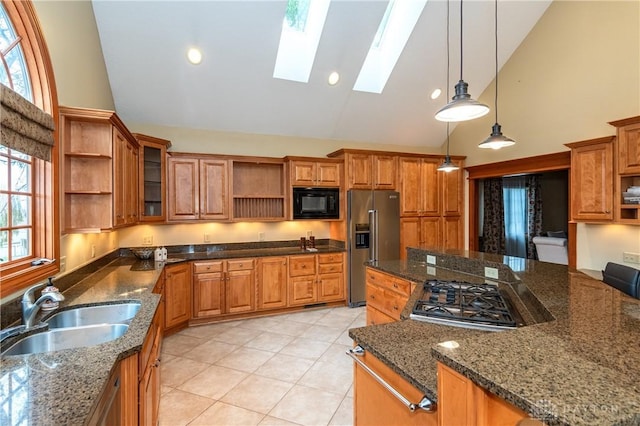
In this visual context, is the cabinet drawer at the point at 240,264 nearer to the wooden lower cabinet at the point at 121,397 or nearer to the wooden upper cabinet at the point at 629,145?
the wooden lower cabinet at the point at 121,397

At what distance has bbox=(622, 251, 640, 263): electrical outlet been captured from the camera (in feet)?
11.5

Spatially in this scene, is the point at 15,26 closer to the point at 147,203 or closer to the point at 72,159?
the point at 72,159

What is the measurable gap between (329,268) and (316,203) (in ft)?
3.37

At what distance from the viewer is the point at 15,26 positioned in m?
1.92

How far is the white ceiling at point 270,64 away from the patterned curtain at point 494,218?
3073 mm

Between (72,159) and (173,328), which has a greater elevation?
(72,159)

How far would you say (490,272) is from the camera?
8.64 feet

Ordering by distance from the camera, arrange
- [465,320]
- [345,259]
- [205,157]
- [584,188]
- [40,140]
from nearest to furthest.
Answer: [465,320] → [40,140] → [584,188] → [205,157] → [345,259]

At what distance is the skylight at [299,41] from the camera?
4.17m

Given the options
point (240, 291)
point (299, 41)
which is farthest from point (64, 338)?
point (299, 41)

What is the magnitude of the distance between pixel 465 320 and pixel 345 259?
10.8 ft

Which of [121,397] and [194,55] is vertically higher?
[194,55]

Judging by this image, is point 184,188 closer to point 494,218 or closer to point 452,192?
point 452,192

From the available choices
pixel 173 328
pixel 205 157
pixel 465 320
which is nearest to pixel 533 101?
pixel 465 320
